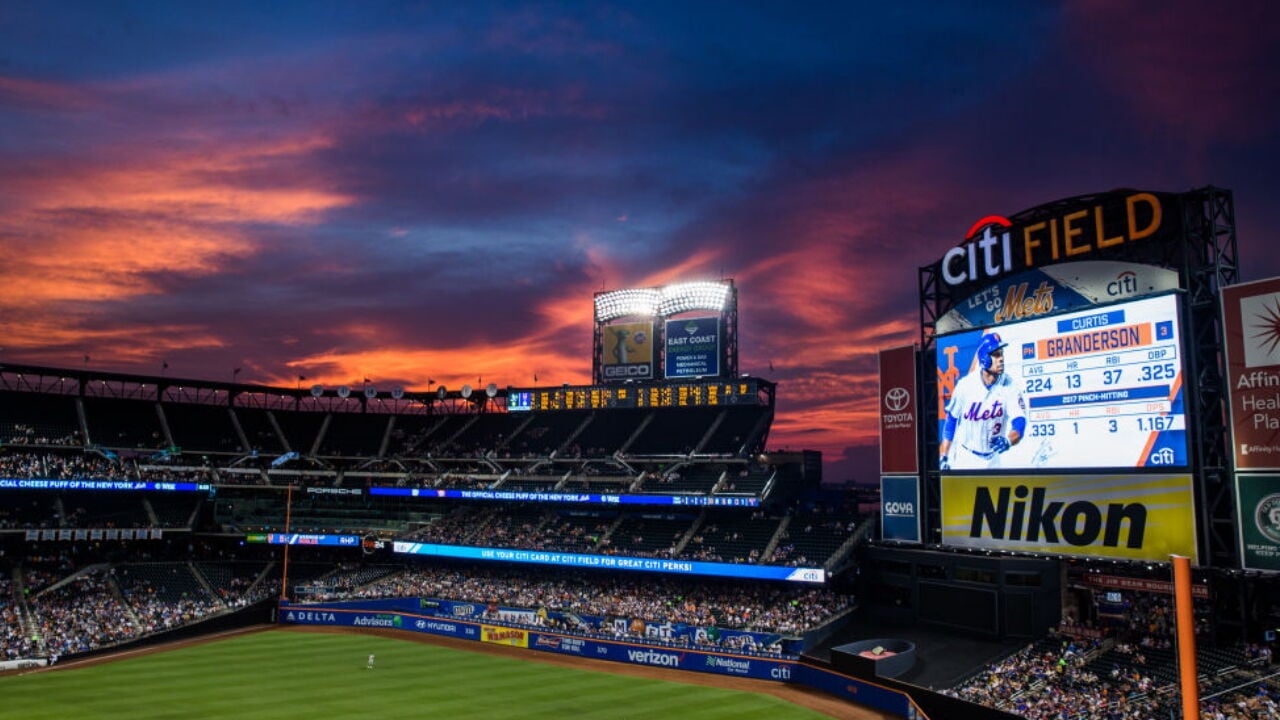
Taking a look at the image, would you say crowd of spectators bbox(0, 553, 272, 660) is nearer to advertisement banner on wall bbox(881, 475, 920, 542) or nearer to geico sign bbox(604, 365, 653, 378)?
geico sign bbox(604, 365, 653, 378)

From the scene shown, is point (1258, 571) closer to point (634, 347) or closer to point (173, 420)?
point (634, 347)

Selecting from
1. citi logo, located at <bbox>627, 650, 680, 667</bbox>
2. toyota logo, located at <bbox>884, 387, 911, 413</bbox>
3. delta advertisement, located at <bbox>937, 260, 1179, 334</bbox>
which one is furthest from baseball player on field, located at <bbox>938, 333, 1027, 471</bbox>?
citi logo, located at <bbox>627, 650, 680, 667</bbox>

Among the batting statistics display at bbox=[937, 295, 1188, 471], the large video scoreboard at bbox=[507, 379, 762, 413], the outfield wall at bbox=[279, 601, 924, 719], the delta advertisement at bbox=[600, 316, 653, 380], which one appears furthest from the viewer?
the delta advertisement at bbox=[600, 316, 653, 380]

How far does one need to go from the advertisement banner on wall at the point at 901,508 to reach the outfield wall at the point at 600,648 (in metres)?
7.91

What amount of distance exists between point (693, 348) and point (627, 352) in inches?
225

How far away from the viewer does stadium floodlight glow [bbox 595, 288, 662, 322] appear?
207 ft

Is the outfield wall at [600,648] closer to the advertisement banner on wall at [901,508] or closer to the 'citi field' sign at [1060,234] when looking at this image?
the advertisement banner on wall at [901,508]

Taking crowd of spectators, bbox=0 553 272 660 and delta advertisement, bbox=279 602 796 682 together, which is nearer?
delta advertisement, bbox=279 602 796 682

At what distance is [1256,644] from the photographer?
29.2 meters

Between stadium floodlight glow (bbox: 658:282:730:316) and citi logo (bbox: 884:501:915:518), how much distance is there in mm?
23202

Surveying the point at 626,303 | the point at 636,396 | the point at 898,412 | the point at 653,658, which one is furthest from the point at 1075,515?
the point at 626,303

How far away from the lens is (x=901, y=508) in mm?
40906

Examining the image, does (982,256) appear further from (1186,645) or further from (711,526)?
(1186,645)

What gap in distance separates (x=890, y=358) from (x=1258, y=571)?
59.4ft
